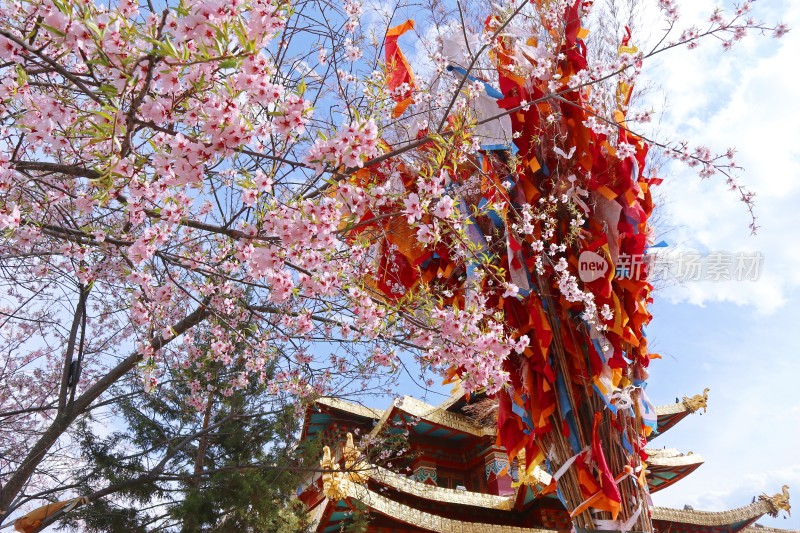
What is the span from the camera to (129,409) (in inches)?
379

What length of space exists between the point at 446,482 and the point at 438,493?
183 centimetres

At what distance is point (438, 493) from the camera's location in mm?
8023

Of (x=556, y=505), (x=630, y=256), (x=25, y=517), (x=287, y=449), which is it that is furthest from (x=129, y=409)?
(x=630, y=256)

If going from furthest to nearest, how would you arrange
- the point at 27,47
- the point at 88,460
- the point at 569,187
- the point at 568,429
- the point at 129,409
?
1. the point at 129,409
2. the point at 88,460
3. the point at 569,187
4. the point at 568,429
5. the point at 27,47

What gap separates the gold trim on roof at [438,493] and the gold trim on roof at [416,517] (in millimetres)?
317

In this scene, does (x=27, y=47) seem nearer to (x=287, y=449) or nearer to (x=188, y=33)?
(x=188, y=33)

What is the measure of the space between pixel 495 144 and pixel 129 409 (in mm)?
8860

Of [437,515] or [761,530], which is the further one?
[761,530]

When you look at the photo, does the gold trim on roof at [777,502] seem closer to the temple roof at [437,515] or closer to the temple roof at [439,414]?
the temple roof at [437,515]

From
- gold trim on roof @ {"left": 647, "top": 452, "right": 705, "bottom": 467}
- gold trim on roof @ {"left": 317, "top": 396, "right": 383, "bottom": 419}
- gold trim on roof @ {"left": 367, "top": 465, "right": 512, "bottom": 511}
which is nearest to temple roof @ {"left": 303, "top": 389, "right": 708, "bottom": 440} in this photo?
gold trim on roof @ {"left": 317, "top": 396, "right": 383, "bottom": 419}

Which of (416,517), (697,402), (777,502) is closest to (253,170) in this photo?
(416,517)

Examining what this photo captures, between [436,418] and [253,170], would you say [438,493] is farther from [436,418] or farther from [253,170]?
[253,170]

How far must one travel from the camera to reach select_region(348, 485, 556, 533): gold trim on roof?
7016mm

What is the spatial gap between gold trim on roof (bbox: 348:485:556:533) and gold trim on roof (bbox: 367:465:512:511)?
0.32 meters
